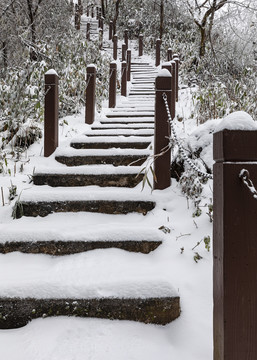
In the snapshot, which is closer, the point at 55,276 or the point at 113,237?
the point at 55,276

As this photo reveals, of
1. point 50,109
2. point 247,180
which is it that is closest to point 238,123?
point 247,180

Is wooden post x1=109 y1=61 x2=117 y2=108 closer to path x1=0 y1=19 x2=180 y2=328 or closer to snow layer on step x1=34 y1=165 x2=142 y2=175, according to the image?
path x1=0 y1=19 x2=180 y2=328

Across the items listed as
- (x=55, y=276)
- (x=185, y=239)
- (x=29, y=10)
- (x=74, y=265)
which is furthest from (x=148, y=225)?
(x=29, y=10)

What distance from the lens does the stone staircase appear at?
5.39ft

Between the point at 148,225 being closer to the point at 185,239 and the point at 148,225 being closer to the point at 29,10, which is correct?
the point at 185,239

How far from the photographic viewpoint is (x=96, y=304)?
164 centimetres

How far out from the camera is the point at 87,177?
9.39 feet

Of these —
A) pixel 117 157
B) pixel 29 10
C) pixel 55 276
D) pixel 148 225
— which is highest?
pixel 29 10

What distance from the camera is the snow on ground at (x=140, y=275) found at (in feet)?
4.73

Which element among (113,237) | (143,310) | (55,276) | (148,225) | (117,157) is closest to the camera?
(143,310)

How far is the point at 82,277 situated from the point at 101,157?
5.29ft

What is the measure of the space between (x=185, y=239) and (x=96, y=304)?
0.76 metres

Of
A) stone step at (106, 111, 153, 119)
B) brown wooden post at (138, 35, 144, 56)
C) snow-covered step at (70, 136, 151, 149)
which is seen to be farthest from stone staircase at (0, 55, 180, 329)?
brown wooden post at (138, 35, 144, 56)

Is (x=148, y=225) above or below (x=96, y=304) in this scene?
above
